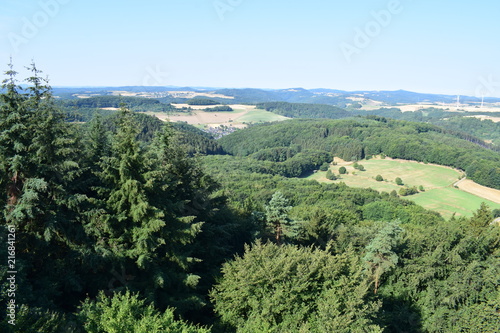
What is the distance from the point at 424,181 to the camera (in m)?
107

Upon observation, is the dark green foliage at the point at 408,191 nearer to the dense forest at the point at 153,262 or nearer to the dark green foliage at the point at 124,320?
the dense forest at the point at 153,262

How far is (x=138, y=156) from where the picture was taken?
61.4 ft

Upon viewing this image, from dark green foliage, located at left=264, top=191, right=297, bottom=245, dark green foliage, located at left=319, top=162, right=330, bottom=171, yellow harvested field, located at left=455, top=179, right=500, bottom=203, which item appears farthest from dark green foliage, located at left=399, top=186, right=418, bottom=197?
dark green foliage, located at left=264, top=191, right=297, bottom=245

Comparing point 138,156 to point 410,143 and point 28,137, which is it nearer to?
point 28,137

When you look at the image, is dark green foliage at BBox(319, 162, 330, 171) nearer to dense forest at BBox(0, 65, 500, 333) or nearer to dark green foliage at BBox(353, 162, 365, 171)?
dark green foliage at BBox(353, 162, 365, 171)

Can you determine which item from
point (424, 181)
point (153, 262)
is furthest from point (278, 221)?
point (424, 181)

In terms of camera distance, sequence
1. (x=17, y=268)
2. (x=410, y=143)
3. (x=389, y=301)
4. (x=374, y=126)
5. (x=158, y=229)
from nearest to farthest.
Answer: (x=17, y=268) < (x=158, y=229) < (x=389, y=301) < (x=410, y=143) < (x=374, y=126)

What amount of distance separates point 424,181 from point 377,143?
160 ft

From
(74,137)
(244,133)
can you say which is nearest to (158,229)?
(74,137)

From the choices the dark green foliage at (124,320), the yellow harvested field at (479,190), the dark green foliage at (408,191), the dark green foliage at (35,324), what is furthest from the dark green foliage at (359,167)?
the dark green foliage at (35,324)

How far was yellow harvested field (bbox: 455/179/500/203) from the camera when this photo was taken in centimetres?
9119

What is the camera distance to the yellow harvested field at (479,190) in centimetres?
9119

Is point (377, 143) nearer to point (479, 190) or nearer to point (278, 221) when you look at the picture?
point (479, 190)

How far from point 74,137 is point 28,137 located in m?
2.52
